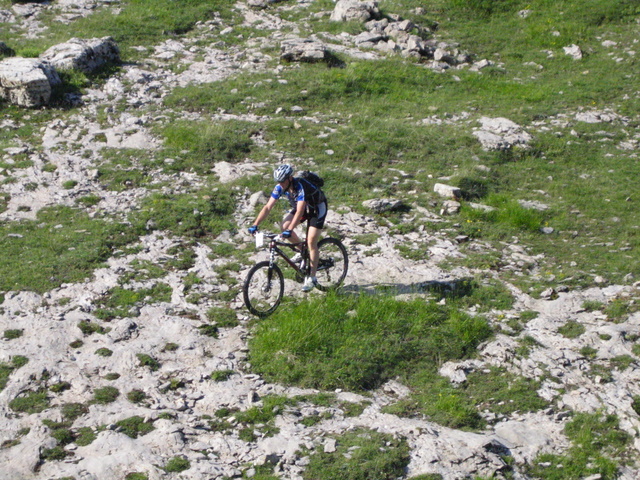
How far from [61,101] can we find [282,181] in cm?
1073

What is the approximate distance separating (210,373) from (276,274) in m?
2.27

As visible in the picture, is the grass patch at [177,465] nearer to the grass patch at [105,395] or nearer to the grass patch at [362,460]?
the grass patch at [362,460]

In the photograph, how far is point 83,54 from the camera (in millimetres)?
18844

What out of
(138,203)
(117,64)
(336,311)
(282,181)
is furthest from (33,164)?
(336,311)

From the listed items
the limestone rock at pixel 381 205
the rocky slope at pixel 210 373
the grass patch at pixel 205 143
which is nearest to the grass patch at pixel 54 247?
the rocky slope at pixel 210 373

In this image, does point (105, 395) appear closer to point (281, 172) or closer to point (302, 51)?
point (281, 172)

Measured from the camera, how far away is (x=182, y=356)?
30.4 ft

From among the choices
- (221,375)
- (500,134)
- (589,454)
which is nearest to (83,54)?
(500,134)

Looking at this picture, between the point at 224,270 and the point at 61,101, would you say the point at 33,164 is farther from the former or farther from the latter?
the point at 224,270

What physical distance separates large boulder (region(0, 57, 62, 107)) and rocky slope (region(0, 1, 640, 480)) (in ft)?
12.6

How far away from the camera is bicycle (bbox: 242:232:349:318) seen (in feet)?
33.3

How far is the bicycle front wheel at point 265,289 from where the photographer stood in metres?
10.3

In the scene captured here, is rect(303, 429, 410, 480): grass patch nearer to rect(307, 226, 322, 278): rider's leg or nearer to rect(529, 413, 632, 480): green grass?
rect(529, 413, 632, 480): green grass

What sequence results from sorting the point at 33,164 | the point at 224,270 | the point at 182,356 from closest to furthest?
the point at 182,356, the point at 224,270, the point at 33,164
